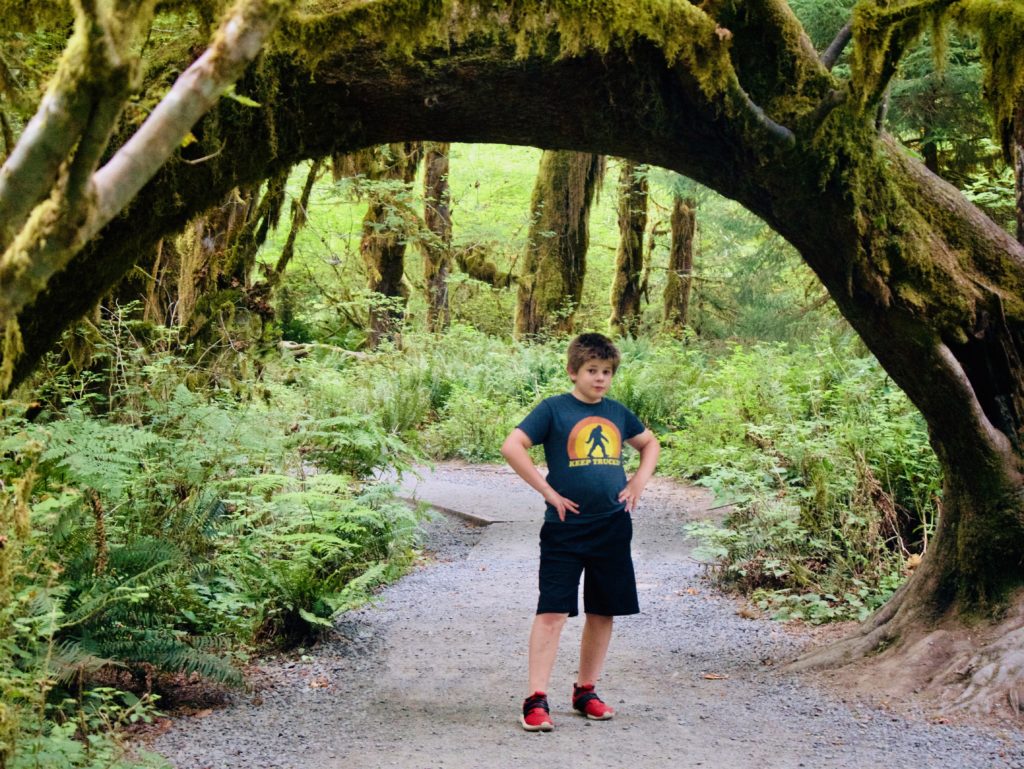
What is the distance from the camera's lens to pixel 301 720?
17.5 ft

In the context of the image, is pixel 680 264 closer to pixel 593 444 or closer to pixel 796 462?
pixel 796 462

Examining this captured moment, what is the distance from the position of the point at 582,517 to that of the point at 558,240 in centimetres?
1964

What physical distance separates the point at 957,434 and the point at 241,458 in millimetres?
5135

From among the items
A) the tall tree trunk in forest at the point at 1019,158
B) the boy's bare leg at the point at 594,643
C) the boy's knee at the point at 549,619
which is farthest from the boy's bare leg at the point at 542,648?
the tall tree trunk in forest at the point at 1019,158

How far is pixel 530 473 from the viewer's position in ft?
16.7

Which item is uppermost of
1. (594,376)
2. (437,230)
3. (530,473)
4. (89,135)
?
(437,230)

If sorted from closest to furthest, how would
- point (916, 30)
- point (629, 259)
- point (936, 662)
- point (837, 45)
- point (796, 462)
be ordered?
point (916, 30) < point (837, 45) < point (936, 662) < point (796, 462) < point (629, 259)

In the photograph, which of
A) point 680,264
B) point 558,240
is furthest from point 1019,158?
point 680,264

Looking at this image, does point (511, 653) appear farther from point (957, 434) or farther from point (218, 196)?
point (218, 196)

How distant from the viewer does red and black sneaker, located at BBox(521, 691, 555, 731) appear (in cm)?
504

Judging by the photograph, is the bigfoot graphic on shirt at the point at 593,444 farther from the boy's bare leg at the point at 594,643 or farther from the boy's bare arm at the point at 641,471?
the boy's bare leg at the point at 594,643

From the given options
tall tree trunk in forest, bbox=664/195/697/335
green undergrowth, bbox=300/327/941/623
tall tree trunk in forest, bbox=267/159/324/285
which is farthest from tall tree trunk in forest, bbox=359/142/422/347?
tall tree trunk in forest, bbox=267/159/324/285

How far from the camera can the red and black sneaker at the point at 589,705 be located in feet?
17.3

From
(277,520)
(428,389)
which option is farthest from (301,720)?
(428,389)
